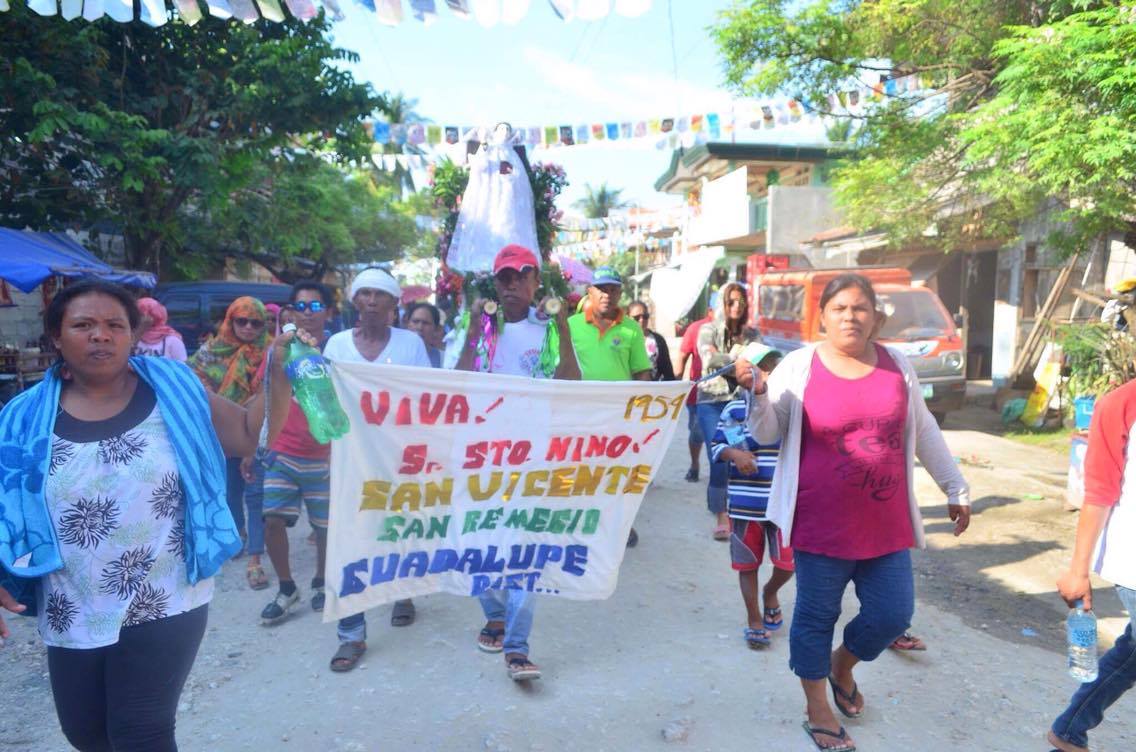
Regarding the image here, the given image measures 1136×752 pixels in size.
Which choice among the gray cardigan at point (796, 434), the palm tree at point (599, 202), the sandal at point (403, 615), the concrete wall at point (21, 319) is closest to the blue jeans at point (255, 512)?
the sandal at point (403, 615)


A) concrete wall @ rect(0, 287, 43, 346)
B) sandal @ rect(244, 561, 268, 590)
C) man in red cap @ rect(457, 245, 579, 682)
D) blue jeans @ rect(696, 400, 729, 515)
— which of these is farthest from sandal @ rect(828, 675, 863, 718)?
concrete wall @ rect(0, 287, 43, 346)

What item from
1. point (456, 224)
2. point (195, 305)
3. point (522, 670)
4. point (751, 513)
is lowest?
point (522, 670)

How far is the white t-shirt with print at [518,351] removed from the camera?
404 centimetres

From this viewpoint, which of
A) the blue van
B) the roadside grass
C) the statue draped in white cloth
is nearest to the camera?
the statue draped in white cloth

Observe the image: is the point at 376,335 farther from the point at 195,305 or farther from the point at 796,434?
the point at 195,305

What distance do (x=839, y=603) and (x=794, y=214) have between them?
69.7 feet

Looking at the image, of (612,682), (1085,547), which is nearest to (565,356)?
(612,682)

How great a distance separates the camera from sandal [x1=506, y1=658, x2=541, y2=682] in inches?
141

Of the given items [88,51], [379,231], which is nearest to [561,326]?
[88,51]

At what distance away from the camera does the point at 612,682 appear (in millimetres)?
3752

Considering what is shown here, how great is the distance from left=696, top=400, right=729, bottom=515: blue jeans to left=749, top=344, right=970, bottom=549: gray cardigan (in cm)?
225

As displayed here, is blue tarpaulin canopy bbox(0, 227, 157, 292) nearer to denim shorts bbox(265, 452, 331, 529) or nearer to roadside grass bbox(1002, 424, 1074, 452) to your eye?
denim shorts bbox(265, 452, 331, 529)

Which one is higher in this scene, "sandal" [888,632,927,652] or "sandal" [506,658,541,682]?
"sandal" [506,658,541,682]

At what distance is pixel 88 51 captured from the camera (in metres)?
9.80
